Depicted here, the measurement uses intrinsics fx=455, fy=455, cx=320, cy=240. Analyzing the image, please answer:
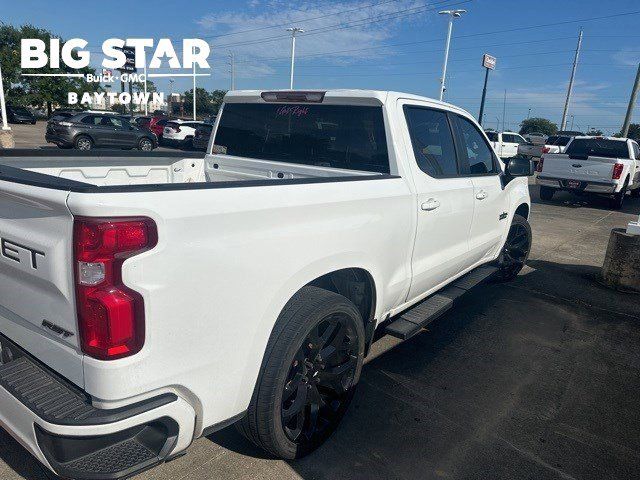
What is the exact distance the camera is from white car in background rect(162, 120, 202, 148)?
23.0 m

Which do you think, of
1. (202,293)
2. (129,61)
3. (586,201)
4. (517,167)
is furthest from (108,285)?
(129,61)

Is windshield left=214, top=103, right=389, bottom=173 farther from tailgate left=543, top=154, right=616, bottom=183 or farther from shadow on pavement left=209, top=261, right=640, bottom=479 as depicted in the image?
tailgate left=543, top=154, right=616, bottom=183

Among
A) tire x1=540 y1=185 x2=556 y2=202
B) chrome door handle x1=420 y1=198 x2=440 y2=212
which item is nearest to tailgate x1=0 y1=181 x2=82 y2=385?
chrome door handle x1=420 y1=198 x2=440 y2=212

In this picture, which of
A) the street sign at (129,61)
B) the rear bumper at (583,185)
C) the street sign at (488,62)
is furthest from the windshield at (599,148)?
the street sign at (129,61)

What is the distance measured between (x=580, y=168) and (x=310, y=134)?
10806mm

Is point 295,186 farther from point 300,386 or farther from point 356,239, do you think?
point 300,386

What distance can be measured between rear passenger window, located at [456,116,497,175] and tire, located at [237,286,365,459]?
2.04 meters

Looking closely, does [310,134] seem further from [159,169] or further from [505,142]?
[505,142]

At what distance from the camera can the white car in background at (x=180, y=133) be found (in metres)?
23.0

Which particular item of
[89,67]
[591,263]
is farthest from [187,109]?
[591,263]

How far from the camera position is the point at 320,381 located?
2.54 meters

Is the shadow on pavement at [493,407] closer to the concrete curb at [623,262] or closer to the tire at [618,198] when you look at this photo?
the concrete curb at [623,262]

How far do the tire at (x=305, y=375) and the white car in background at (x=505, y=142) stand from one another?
23.0 metres

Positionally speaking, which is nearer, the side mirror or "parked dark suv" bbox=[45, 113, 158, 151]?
the side mirror
